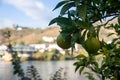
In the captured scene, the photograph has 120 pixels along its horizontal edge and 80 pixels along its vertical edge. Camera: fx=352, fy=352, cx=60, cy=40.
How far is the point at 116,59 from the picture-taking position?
1.89 metres

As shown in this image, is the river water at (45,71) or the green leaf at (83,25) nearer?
the green leaf at (83,25)

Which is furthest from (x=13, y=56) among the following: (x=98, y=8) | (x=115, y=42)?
(x=98, y=8)

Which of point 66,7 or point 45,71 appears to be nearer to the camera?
point 66,7

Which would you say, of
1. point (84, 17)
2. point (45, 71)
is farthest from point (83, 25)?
Answer: point (45, 71)

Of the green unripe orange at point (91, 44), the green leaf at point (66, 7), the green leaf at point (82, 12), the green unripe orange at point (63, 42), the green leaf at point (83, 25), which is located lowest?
the green unripe orange at point (91, 44)

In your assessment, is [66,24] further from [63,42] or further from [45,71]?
[45,71]

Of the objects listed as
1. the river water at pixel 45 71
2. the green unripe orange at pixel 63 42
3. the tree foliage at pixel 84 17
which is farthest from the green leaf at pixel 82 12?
the river water at pixel 45 71

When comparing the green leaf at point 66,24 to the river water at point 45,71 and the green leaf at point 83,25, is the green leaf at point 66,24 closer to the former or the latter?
the green leaf at point 83,25

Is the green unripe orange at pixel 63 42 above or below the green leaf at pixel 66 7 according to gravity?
below

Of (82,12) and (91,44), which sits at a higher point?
(82,12)

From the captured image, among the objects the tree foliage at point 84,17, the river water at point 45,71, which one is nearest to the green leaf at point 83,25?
the tree foliage at point 84,17

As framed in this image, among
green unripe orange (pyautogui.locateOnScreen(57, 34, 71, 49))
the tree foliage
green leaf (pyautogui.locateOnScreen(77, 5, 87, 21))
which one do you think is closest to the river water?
the tree foliage

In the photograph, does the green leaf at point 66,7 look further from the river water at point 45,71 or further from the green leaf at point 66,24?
the river water at point 45,71

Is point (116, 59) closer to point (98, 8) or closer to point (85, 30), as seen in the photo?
point (98, 8)
